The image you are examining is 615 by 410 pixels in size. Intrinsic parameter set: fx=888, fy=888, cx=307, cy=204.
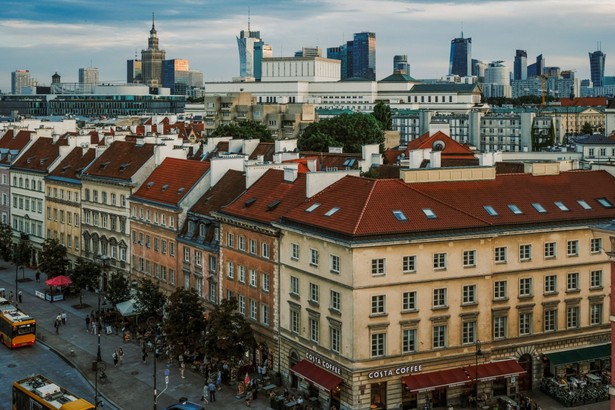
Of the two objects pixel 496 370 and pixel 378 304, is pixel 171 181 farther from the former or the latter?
pixel 496 370

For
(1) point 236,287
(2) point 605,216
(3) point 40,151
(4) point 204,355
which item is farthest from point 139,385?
(3) point 40,151

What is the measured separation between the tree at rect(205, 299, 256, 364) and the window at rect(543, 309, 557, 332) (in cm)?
2247

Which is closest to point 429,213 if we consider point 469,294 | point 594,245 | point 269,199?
point 469,294

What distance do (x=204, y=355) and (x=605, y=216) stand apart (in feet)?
114

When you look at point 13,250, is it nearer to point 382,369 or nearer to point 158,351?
point 158,351

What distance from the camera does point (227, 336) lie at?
2650 inches

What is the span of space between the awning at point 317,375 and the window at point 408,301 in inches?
264

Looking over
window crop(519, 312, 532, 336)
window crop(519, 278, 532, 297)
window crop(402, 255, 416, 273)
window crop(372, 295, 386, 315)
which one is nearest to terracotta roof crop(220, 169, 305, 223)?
window crop(402, 255, 416, 273)

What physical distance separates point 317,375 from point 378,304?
7.06 metres

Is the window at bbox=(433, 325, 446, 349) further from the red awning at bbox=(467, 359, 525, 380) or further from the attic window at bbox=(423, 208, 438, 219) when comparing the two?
the attic window at bbox=(423, 208, 438, 219)

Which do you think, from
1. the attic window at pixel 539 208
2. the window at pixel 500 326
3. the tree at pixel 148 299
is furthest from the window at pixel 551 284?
the tree at pixel 148 299

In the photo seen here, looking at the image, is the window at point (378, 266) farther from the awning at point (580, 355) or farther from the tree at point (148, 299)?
the tree at point (148, 299)

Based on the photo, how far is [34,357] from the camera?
255 ft

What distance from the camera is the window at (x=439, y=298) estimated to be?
62.6 m
